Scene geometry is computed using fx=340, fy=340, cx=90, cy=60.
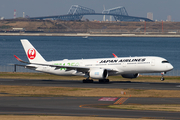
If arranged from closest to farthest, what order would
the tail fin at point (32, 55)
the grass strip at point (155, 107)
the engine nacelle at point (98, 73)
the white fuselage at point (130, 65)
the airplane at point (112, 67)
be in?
the grass strip at point (155, 107)
the white fuselage at point (130, 65)
the airplane at point (112, 67)
the engine nacelle at point (98, 73)
the tail fin at point (32, 55)

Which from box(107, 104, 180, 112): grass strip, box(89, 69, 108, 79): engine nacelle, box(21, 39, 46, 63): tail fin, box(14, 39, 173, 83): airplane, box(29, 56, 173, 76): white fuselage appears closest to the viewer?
box(107, 104, 180, 112): grass strip

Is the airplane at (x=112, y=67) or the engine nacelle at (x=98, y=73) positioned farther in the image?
the engine nacelle at (x=98, y=73)

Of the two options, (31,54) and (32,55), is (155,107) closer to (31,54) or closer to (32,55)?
(32,55)

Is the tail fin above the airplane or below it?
above

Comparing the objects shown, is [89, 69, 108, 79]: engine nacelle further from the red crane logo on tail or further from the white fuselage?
the red crane logo on tail

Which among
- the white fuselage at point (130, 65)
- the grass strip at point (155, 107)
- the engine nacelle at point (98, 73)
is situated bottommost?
the grass strip at point (155, 107)

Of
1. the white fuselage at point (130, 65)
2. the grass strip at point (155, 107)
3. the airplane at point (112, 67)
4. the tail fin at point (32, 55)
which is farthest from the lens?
the tail fin at point (32, 55)

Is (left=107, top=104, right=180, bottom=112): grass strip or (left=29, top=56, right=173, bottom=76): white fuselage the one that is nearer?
(left=107, top=104, right=180, bottom=112): grass strip

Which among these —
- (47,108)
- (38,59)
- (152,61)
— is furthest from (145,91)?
(38,59)

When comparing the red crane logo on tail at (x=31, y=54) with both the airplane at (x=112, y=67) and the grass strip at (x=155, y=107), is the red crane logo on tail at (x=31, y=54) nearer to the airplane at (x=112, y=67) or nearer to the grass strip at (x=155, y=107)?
the airplane at (x=112, y=67)

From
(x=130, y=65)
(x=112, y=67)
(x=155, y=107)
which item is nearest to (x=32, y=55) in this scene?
(x=112, y=67)

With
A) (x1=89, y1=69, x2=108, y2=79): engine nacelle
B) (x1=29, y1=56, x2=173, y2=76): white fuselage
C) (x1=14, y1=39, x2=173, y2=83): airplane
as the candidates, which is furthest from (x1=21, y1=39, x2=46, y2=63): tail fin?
(x1=89, y1=69, x2=108, y2=79): engine nacelle

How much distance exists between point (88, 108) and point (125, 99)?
8507mm

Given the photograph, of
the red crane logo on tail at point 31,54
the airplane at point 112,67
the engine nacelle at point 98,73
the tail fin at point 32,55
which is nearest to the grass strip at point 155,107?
the engine nacelle at point 98,73
